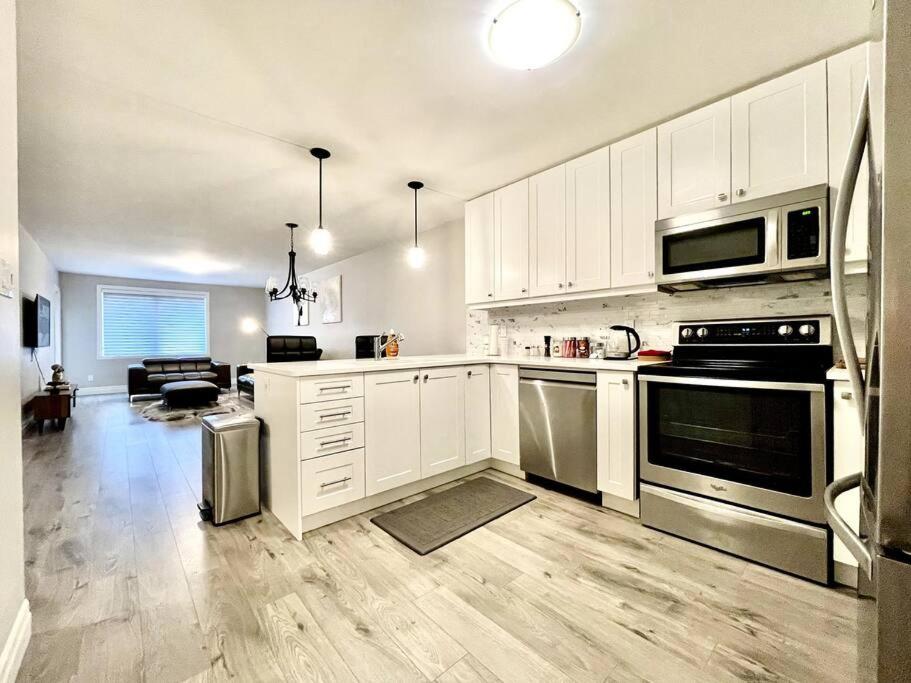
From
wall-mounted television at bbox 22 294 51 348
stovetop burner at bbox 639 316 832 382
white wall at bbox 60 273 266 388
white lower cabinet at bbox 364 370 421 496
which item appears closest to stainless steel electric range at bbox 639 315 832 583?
stovetop burner at bbox 639 316 832 382

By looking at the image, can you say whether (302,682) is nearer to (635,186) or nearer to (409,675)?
(409,675)

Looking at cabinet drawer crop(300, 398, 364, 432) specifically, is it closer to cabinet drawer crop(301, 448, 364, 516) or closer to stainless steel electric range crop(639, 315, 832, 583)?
cabinet drawer crop(301, 448, 364, 516)

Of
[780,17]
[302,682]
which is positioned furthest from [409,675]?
[780,17]

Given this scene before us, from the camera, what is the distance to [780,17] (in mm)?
1583

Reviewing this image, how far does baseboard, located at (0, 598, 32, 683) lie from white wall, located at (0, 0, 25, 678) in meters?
0.02

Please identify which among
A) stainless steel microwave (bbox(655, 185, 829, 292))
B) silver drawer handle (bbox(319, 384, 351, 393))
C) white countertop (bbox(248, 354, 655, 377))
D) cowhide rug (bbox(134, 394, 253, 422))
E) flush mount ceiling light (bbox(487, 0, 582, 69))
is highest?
flush mount ceiling light (bbox(487, 0, 582, 69))

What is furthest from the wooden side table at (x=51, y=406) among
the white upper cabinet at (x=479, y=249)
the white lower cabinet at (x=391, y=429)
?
the white upper cabinet at (x=479, y=249)

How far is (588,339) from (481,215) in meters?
1.50

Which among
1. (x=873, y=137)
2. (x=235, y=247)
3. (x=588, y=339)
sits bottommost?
(x=588, y=339)

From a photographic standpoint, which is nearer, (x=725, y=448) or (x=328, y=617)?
(x=328, y=617)

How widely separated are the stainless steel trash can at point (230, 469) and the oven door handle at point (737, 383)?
7.89 feet

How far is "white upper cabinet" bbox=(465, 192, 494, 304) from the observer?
3.39 m

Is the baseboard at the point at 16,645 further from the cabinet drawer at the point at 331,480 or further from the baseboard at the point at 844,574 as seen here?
the baseboard at the point at 844,574

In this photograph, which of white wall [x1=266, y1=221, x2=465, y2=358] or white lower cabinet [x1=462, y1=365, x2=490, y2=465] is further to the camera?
white wall [x1=266, y1=221, x2=465, y2=358]
